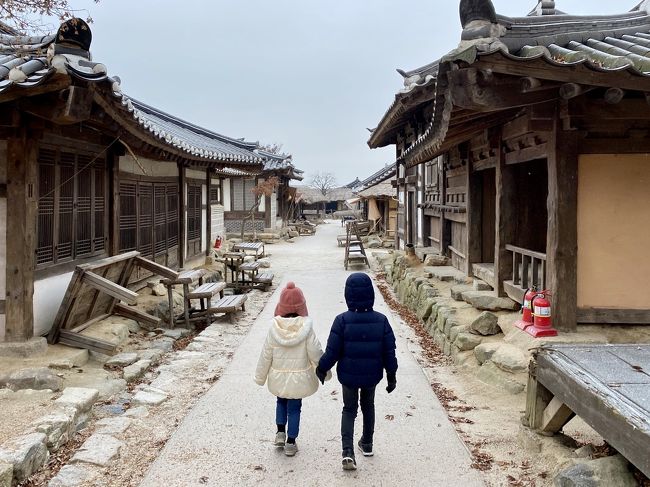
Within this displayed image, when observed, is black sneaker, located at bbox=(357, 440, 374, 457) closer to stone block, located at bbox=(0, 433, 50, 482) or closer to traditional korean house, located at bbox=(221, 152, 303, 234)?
stone block, located at bbox=(0, 433, 50, 482)

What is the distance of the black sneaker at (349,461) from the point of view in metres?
3.74

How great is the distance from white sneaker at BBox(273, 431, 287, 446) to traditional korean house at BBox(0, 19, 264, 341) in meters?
3.51

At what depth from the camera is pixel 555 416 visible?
145 inches

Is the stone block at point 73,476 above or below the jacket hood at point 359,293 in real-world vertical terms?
below

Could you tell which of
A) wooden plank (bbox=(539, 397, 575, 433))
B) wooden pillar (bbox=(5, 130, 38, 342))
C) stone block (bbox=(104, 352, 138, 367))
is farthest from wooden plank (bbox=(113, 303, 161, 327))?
wooden plank (bbox=(539, 397, 575, 433))

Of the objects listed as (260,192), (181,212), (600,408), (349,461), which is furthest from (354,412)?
(260,192)

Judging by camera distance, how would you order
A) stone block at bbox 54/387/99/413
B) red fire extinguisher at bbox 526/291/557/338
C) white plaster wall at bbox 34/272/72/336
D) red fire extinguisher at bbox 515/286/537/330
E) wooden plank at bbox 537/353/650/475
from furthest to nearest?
white plaster wall at bbox 34/272/72/336 < red fire extinguisher at bbox 515/286/537/330 < red fire extinguisher at bbox 526/291/557/338 < stone block at bbox 54/387/99/413 < wooden plank at bbox 537/353/650/475

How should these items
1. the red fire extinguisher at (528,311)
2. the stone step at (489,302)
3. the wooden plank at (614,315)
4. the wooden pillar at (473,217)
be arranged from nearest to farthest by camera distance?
the wooden plank at (614,315) < the red fire extinguisher at (528,311) < the stone step at (489,302) < the wooden pillar at (473,217)

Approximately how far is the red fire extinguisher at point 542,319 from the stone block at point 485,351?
470mm

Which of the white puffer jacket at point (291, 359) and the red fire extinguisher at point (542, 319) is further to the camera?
the red fire extinguisher at point (542, 319)

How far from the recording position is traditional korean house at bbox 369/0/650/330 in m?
4.33

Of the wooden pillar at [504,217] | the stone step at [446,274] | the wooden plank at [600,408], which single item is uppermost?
the wooden pillar at [504,217]

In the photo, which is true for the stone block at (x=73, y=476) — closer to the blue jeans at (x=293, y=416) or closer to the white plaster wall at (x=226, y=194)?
the blue jeans at (x=293, y=416)

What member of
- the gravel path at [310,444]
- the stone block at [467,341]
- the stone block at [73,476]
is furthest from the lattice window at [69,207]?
the stone block at [467,341]
